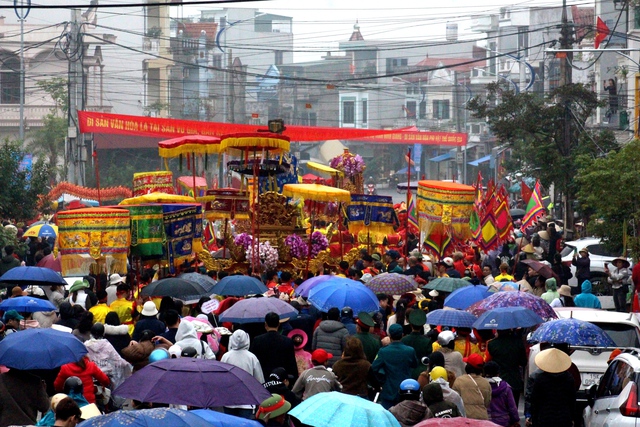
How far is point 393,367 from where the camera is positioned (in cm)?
1089

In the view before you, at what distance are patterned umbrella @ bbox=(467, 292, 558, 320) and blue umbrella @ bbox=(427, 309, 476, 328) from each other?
1.42ft

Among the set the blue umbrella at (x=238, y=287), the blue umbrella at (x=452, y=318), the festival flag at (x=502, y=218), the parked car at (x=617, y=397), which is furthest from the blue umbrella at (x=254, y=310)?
the festival flag at (x=502, y=218)

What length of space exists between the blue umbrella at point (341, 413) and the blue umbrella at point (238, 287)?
7377 mm

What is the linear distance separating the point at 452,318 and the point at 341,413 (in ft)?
18.2

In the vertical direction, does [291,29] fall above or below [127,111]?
above

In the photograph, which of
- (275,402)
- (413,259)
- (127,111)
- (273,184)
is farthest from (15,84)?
(275,402)

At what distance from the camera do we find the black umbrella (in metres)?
14.4

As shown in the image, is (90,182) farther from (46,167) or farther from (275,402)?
(275,402)

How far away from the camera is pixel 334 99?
99.7m

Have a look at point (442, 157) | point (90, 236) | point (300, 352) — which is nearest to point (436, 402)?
point (300, 352)

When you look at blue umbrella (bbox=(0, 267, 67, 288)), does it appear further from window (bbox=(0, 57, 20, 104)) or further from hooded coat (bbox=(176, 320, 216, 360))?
window (bbox=(0, 57, 20, 104))

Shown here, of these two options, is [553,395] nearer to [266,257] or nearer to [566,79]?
[266,257]

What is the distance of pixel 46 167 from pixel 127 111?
122 feet

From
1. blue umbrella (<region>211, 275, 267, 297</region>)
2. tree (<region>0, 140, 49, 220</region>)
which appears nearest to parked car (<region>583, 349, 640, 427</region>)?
blue umbrella (<region>211, 275, 267, 297</region>)
